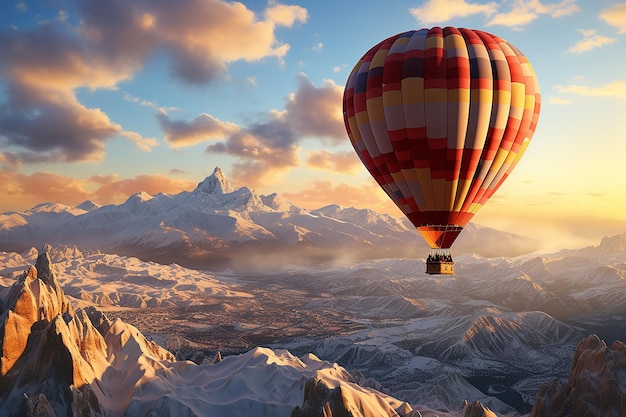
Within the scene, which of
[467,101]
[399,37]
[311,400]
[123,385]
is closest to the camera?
[467,101]

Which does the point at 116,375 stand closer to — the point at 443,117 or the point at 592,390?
the point at 443,117

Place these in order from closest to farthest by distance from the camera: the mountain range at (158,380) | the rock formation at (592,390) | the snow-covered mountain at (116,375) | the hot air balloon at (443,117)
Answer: the hot air balloon at (443,117), the mountain range at (158,380), the snow-covered mountain at (116,375), the rock formation at (592,390)

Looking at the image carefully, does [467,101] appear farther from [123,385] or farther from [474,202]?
[123,385]

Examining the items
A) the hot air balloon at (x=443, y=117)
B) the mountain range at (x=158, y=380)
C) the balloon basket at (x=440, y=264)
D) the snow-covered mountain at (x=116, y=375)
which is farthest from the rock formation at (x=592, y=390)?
the hot air balloon at (x=443, y=117)

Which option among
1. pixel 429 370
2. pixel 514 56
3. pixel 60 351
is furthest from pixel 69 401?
pixel 429 370

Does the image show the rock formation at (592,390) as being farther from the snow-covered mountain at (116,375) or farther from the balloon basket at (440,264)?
the balloon basket at (440,264)

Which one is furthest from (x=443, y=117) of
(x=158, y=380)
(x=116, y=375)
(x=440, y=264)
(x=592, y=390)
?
(x=116, y=375)
